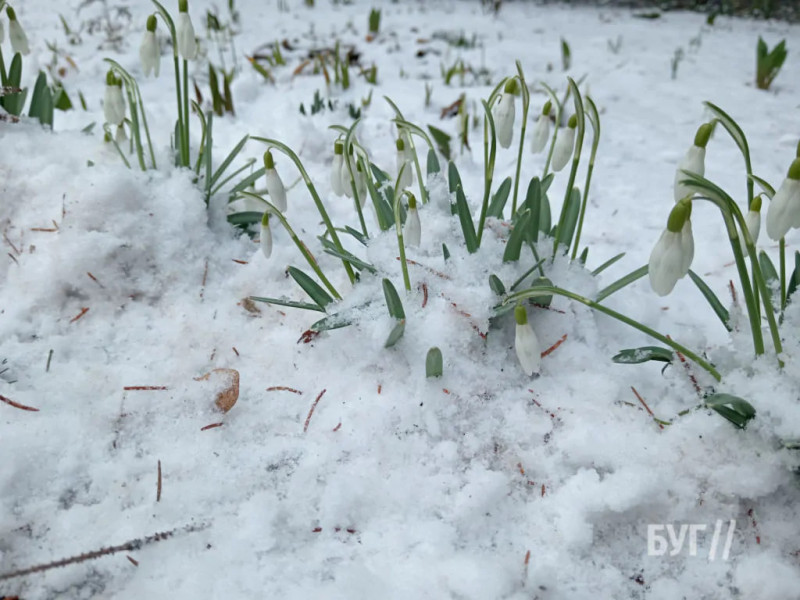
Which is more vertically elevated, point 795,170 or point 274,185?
point 795,170

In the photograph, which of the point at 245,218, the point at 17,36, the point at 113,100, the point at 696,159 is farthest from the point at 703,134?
the point at 17,36

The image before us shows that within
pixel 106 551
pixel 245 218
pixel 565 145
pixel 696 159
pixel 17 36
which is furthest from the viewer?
pixel 245 218

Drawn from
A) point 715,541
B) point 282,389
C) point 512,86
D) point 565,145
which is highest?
point 512,86

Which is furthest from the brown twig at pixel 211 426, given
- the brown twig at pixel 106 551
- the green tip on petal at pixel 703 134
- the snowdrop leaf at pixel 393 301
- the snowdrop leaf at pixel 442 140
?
the snowdrop leaf at pixel 442 140

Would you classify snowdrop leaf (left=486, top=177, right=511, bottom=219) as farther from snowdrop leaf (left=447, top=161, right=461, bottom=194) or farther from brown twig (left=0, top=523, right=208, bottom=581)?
brown twig (left=0, top=523, right=208, bottom=581)

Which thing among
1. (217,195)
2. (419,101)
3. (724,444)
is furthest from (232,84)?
(724,444)

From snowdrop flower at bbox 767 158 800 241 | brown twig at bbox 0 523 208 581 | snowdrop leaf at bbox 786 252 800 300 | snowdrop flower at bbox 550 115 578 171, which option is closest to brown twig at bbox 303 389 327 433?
brown twig at bbox 0 523 208 581

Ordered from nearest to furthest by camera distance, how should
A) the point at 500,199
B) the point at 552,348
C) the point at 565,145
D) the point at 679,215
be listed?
the point at 679,215 < the point at 565,145 < the point at 552,348 < the point at 500,199

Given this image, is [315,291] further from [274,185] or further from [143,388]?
[143,388]
